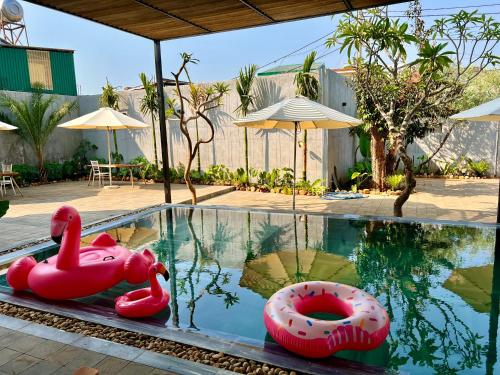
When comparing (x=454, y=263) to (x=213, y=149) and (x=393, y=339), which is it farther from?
(x=213, y=149)

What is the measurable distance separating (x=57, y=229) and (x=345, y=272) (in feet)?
11.5

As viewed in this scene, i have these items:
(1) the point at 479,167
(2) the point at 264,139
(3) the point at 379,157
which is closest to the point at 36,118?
(2) the point at 264,139

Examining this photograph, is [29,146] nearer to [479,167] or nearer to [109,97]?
[109,97]

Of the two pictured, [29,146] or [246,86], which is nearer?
[246,86]

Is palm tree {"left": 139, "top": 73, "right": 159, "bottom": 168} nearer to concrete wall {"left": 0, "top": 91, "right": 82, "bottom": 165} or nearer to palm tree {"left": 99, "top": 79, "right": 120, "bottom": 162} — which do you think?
palm tree {"left": 99, "top": 79, "right": 120, "bottom": 162}

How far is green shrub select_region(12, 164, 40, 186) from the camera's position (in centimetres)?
1358

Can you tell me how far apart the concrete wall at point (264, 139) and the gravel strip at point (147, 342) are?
8.75 m

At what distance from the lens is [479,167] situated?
44.9ft

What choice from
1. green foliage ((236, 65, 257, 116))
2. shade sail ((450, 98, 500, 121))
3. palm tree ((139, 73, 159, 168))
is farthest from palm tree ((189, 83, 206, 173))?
shade sail ((450, 98, 500, 121))

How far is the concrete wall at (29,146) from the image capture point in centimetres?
1380

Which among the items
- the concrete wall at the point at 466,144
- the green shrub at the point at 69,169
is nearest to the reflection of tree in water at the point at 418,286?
the concrete wall at the point at 466,144

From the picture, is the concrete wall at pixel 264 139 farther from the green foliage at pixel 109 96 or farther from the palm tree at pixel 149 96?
the palm tree at pixel 149 96

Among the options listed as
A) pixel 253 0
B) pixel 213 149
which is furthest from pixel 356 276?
pixel 213 149

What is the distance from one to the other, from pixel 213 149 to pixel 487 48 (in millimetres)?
8566
